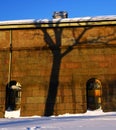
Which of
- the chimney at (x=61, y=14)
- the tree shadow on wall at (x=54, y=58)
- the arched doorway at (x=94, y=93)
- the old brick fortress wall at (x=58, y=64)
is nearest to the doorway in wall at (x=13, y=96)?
the old brick fortress wall at (x=58, y=64)

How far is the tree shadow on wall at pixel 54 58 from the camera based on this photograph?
44.4 feet

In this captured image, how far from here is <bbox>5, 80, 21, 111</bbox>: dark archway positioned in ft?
46.6

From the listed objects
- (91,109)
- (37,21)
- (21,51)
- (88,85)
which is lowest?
(91,109)

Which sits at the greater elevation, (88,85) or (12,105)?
(88,85)

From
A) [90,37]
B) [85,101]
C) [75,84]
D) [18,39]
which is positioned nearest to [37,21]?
[18,39]

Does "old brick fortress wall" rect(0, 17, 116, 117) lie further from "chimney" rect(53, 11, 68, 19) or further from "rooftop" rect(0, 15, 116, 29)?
"chimney" rect(53, 11, 68, 19)

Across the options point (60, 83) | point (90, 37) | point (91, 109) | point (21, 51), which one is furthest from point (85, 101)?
point (21, 51)

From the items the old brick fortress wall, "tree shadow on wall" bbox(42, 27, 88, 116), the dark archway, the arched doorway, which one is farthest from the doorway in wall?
the arched doorway

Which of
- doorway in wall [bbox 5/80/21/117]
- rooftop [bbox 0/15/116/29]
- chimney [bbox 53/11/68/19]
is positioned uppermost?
chimney [bbox 53/11/68/19]

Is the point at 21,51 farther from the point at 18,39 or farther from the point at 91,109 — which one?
the point at 91,109

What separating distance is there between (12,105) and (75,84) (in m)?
3.36

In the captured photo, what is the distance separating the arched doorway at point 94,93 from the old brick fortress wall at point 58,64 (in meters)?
0.38

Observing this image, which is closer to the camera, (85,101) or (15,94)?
(85,101)

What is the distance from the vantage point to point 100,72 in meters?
13.6
